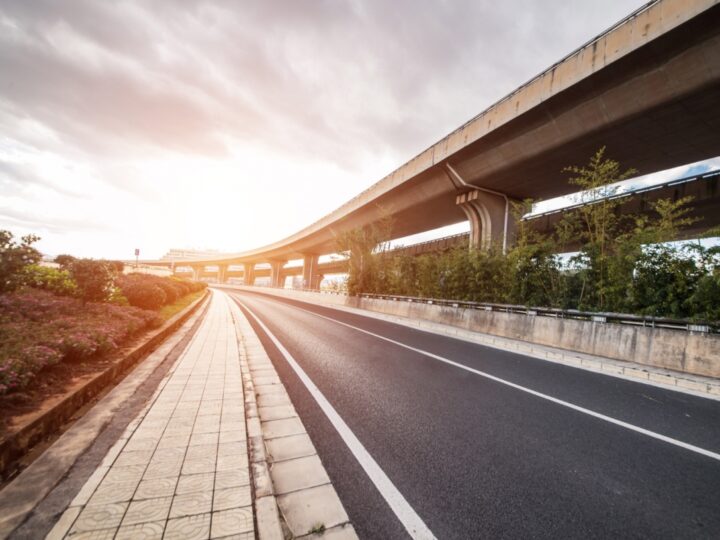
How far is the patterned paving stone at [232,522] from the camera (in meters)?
1.92

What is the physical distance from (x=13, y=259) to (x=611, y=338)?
12.8m

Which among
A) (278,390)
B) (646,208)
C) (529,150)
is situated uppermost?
(529,150)

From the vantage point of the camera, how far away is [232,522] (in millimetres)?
2002

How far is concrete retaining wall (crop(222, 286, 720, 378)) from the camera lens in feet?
20.9

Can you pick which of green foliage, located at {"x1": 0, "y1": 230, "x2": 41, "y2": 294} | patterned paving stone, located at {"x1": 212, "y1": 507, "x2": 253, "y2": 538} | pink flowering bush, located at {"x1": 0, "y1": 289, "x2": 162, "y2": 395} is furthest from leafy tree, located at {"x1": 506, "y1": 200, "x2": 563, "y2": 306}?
green foliage, located at {"x1": 0, "y1": 230, "x2": 41, "y2": 294}

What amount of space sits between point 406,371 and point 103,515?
4.84 meters

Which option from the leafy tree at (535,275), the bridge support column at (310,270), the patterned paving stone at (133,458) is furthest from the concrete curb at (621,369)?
the bridge support column at (310,270)

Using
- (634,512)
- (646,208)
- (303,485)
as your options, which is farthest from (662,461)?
(646,208)

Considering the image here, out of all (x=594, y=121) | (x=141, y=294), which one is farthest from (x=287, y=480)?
(x=594, y=121)

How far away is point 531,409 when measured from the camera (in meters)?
4.32

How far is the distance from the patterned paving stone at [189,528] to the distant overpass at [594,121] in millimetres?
16007

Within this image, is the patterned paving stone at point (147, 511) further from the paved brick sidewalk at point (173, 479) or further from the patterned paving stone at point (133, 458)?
the patterned paving stone at point (133, 458)

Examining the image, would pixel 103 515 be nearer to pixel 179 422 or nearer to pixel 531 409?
pixel 179 422

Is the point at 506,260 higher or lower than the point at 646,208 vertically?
lower
